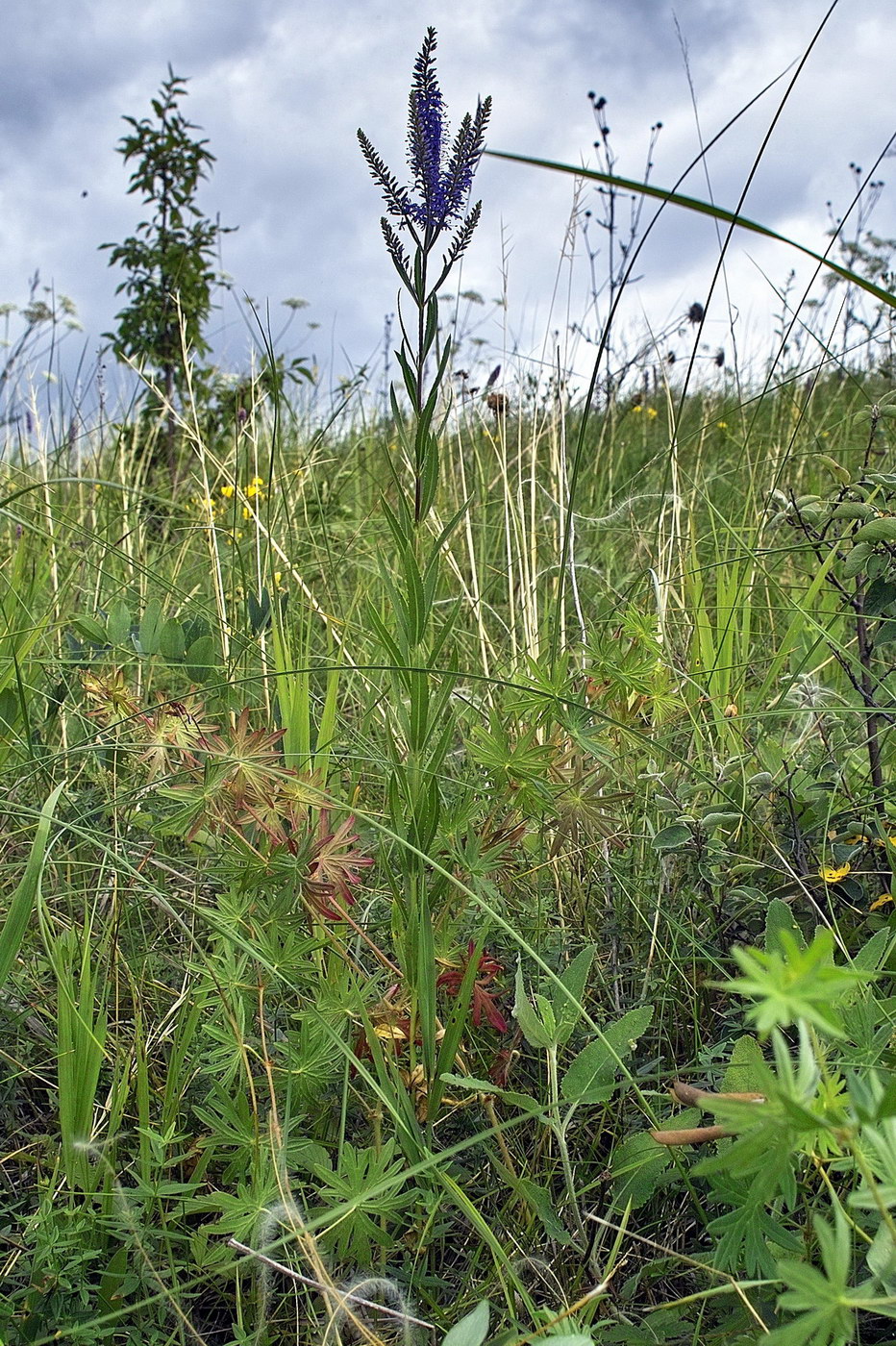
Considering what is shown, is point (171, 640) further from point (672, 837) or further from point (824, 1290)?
point (824, 1290)

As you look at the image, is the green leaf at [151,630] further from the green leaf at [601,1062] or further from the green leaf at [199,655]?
the green leaf at [601,1062]

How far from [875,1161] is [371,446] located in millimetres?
3633

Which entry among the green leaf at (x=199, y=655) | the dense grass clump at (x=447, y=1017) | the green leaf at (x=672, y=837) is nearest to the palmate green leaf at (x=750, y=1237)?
the dense grass clump at (x=447, y=1017)

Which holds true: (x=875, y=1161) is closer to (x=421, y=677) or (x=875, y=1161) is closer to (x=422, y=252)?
(x=421, y=677)

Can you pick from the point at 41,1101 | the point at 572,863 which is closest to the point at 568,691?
the point at 572,863

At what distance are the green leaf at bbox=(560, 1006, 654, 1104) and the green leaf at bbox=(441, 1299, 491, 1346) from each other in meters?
0.22

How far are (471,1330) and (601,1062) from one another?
27cm

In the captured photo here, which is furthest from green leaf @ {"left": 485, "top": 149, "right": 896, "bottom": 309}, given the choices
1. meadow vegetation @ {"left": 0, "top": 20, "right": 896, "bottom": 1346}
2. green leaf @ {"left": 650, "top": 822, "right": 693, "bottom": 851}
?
green leaf @ {"left": 650, "top": 822, "right": 693, "bottom": 851}

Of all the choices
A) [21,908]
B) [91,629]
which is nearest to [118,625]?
[91,629]

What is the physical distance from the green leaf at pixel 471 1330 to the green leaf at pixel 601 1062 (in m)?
0.22

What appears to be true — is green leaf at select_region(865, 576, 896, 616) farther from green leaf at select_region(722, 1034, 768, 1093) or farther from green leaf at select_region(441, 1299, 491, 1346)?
green leaf at select_region(441, 1299, 491, 1346)

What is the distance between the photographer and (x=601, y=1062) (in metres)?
0.91

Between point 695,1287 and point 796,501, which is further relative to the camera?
point 796,501

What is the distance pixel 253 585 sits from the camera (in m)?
1.76
